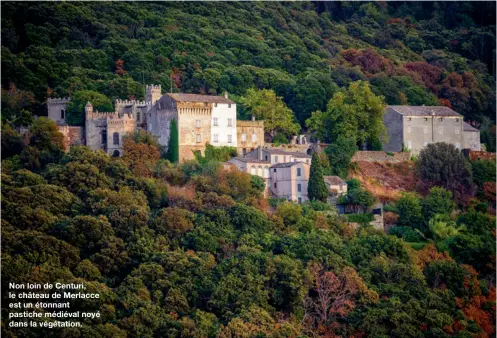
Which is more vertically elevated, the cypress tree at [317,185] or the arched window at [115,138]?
the arched window at [115,138]

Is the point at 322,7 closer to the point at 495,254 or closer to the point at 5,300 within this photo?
the point at 495,254

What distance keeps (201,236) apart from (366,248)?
29.1ft

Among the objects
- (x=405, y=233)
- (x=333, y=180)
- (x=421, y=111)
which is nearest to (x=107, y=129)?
(x=333, y=180)

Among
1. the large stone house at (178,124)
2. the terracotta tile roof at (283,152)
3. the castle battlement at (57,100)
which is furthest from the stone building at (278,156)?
the castle battlement at (57,100)

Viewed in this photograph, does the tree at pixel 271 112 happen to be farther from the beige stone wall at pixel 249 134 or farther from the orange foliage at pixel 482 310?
the orange foliage at pixel 482 310

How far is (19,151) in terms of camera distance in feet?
250

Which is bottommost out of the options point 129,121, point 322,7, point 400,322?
point 400,322

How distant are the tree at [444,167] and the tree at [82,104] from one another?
61.7 ft

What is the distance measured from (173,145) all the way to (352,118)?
39.9ft

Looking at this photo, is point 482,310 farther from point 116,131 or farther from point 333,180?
point 116,131

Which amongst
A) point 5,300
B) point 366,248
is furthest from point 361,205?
point 5,300

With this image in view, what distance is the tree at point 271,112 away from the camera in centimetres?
8231

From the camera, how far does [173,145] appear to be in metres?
76.0

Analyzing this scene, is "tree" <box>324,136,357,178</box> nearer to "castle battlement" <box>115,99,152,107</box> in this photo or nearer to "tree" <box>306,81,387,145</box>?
"tree" <box>306,81,387,145</box>
